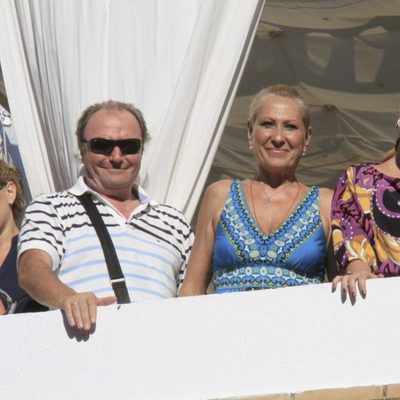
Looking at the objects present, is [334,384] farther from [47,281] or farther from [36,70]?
[36,70]

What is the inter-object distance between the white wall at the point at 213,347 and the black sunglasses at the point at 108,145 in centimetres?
54

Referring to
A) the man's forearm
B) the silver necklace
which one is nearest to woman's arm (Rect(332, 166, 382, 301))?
the silver necklace

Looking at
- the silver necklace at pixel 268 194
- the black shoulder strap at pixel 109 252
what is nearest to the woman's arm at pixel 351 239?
the silver necklace at pixel 268 194

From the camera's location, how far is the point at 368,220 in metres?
4.21

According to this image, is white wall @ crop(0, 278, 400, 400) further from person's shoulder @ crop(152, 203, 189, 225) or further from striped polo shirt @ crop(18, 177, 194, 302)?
person's shoulder @ crop(152, 203, 189, 225)

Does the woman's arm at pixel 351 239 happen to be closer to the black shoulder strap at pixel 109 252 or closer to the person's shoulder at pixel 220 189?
the person's shoulder at pixel 220 189

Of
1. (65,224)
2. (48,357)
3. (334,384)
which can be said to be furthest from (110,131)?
(334,384)

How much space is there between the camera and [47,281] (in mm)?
4031

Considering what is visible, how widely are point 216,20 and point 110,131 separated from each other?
0.87 meters

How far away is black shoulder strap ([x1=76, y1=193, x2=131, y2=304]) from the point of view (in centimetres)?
418

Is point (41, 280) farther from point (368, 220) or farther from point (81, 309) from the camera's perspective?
point (368, 220)

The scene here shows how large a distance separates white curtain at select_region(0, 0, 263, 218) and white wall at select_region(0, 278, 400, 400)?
895 mm

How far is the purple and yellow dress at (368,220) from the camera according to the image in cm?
417

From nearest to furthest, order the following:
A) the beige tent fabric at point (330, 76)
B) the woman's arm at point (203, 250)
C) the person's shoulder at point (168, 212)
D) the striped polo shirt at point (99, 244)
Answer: the striped polo shirt at point (99, 244), the woman's arm at point (203, 250), the person's shoulder at point (168, 212), the beige tent fabric at point (330, 76)
